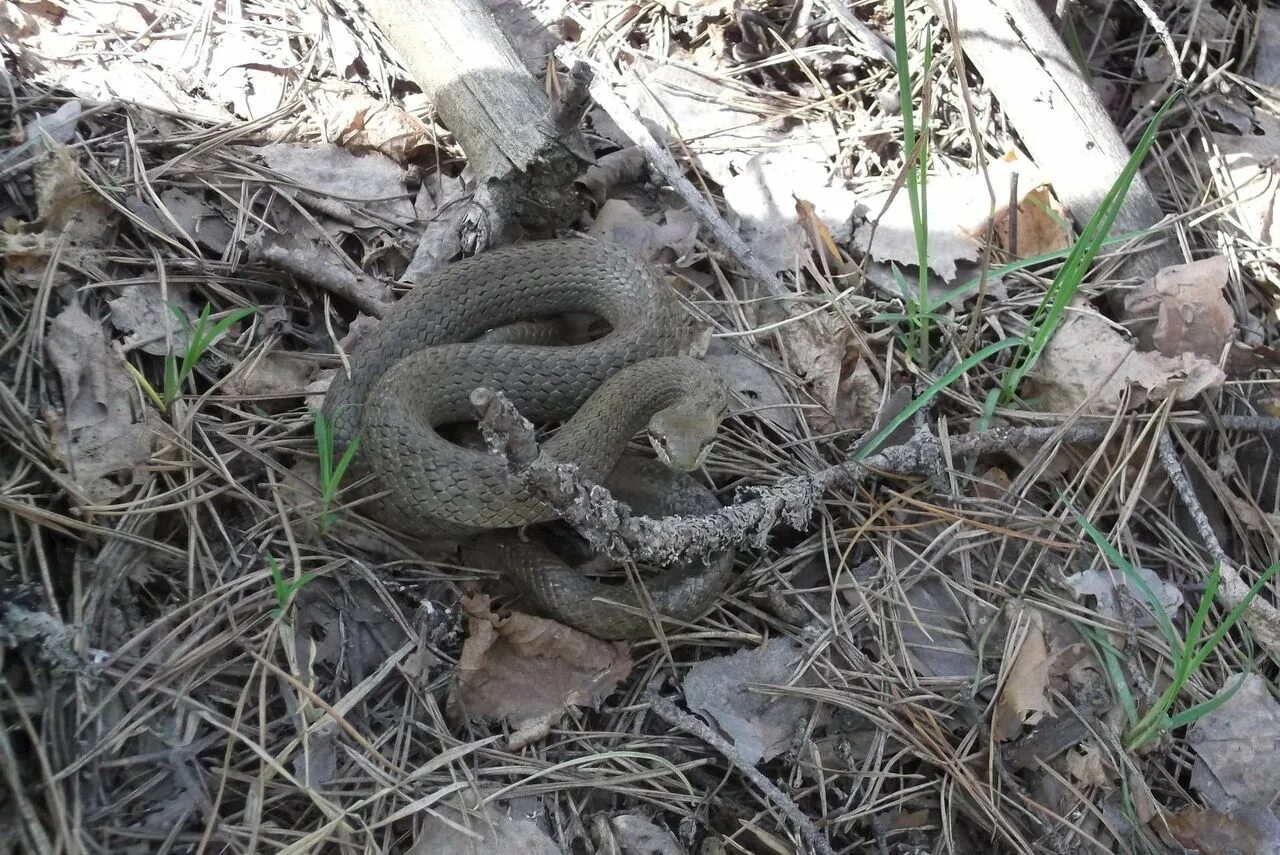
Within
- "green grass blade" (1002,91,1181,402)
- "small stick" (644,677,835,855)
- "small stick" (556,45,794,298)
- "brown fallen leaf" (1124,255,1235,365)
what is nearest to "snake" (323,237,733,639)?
"small stick" (644,677,835,855)

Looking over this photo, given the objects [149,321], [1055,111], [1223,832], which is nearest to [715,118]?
[1055,111]

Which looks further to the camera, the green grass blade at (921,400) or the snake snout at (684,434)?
the green grass blade at (921,400)

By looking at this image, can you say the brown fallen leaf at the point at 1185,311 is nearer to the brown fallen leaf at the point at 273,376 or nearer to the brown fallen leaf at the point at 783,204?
the brown fallen leaf at the point at 783,204

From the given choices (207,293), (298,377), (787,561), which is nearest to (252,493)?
(298,377)

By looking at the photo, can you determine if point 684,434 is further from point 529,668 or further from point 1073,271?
point 1073,271

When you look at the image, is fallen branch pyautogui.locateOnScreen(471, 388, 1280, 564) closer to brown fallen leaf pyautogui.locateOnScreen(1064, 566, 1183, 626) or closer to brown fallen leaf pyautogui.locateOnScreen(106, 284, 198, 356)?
brown fallen leaf pyautogui.locateOnScreen(1064, 566, 1183, 626)

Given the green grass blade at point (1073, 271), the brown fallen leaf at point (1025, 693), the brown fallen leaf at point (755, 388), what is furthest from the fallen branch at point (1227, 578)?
the brown fallen leaf at point (755, 388)
